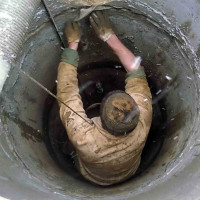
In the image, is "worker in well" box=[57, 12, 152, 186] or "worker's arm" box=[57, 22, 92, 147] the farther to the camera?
"worker's arm" box=[57, 22, 92, 147]

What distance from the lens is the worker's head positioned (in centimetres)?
171

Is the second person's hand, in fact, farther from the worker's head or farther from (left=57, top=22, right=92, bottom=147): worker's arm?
the worker's head

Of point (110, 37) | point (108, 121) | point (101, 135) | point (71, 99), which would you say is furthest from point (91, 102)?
point (108, 121)

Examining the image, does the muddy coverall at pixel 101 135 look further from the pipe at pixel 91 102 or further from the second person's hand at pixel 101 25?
the second person's hand at pixel 101 25

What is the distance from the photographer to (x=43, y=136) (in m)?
2.60

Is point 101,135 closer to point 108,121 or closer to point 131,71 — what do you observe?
point 108,121

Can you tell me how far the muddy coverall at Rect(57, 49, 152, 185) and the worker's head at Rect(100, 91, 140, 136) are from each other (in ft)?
0.40

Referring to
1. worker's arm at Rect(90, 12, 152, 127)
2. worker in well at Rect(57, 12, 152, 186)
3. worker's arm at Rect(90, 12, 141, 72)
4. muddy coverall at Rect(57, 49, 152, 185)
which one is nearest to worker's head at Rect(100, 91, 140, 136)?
worker in well at Rect(57, 12, 152, 186)

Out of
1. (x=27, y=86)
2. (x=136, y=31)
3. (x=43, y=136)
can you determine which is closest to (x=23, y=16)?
(x=27, y=86)

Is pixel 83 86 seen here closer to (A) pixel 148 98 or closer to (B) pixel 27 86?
(B) pixel 27 86

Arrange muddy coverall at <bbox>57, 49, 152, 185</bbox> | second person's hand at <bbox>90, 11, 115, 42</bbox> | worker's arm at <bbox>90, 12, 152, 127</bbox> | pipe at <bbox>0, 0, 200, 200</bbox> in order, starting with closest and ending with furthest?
pipe at <bbox>0, 0, 200, 200</bbox> → muddy coverall at <bbox>57, 49, 152, 185</bbox> → worker's arm at <bbox>90, 12, 152, 127</bbox> → second person's hand at <bbox>90, 11, 115, 42</bbox>

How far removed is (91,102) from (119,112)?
118 centimetres

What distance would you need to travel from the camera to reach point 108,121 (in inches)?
68.6

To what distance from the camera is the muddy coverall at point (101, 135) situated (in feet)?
6.20
